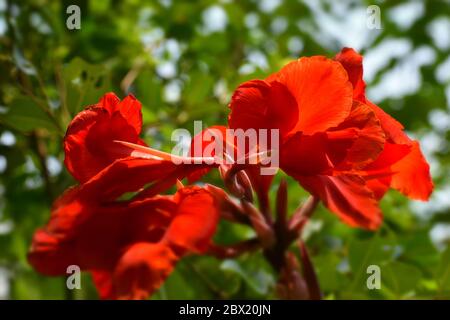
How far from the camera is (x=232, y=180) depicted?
0.64 m

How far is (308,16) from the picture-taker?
1829 millimetres

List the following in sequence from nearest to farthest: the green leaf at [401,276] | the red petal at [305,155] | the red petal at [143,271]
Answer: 1. the red petal at [143,271]
2. the red petal at [305,155]
3. the green leaf at [401,276]

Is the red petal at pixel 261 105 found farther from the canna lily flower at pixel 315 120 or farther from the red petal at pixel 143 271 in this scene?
the red petal at pixel 143 271

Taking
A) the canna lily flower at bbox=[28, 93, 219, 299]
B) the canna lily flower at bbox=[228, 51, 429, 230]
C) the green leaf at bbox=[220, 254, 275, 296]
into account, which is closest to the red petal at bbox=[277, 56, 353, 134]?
the canna lily flower at bbox=[228, 51, 429, 230]

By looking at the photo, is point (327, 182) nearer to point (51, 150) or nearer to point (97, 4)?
point (51, 150)

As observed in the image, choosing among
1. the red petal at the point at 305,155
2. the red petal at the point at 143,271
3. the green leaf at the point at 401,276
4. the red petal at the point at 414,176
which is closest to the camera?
the red petal at the point at 143,271

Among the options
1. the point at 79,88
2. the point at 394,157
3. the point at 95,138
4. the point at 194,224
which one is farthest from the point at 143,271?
the point at 79,88

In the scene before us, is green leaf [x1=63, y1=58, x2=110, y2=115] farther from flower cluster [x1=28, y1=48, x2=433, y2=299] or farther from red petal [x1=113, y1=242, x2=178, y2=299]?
red petal [x1=113, y1=242, x2=178, y2=299]

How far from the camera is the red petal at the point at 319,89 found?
1.95ft

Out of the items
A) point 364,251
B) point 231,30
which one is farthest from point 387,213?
point 231,30

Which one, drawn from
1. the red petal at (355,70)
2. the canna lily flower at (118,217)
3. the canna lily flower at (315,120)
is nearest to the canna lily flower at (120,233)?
the canna lily flower at (118,217)

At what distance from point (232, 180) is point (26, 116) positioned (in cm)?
36

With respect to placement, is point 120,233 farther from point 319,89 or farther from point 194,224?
point 319,89

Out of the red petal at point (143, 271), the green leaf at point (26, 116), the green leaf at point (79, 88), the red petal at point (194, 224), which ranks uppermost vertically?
the green leaf at point (79, 88)
